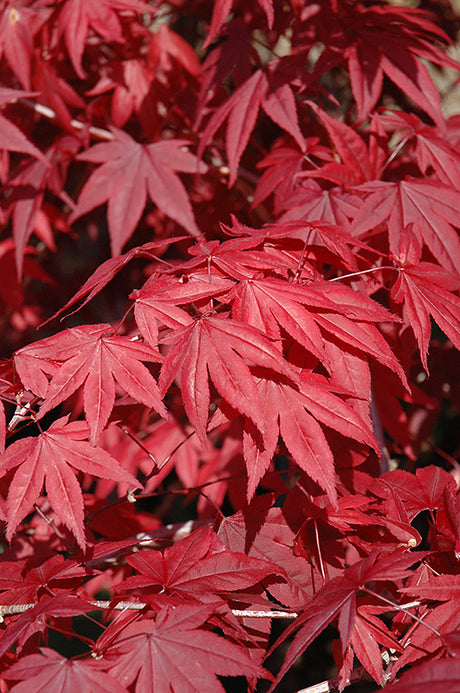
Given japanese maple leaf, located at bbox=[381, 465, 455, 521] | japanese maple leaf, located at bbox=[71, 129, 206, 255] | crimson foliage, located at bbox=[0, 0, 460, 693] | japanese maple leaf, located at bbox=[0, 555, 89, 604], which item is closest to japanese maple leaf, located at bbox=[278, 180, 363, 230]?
crimson foliage, located at bbox=[0, 0, 460, 693]

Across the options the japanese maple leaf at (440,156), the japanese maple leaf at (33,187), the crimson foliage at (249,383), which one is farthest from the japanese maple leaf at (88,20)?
the japanese maple leaf at (440,156)

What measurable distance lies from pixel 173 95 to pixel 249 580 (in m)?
1.20

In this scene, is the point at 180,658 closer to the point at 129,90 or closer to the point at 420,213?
the point at 420,213

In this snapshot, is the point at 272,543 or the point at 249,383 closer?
the point at 249,383

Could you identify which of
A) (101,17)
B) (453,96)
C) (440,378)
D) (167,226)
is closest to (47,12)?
(101,17)

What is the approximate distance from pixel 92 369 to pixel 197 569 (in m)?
0.26

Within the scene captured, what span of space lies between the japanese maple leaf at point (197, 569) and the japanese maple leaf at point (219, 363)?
0.18 meters

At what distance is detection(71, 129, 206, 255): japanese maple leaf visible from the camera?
130cm

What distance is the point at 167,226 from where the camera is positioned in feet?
5.87

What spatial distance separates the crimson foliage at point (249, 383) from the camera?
0.67 metres

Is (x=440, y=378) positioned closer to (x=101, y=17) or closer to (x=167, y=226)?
(x=167, y=226)

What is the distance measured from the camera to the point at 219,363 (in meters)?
0.67

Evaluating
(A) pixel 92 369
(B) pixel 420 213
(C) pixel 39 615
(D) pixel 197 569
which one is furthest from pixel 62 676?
(B) pixel 420 213

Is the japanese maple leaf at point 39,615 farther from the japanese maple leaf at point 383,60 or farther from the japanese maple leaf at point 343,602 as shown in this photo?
the japanese maple leaf at point 383,60
